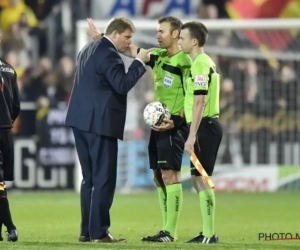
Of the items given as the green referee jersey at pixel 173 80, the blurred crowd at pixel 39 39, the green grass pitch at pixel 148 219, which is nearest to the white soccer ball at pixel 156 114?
the green referee jersey at pixel 173 80

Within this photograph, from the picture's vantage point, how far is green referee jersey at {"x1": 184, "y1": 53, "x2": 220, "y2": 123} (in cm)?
887

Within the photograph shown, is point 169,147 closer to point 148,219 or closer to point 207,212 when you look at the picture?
point 207,212

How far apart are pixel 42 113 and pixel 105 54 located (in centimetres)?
889

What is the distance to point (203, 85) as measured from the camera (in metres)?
8.86

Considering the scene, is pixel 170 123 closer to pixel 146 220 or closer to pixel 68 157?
pixel 146 220

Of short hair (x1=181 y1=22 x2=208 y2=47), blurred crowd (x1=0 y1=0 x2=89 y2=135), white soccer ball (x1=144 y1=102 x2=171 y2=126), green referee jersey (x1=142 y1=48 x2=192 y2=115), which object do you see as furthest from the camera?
blurred crowd (x1=0 y1=0 x2=89 y2=135)

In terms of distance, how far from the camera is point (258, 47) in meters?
17.8

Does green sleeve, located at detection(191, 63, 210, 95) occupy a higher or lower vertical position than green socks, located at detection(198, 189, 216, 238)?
higher

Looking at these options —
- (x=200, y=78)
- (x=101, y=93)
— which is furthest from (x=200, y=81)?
(x=101, y=93)

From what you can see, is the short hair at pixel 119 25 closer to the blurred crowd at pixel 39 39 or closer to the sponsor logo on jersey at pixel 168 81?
the sponsor logo on jersey at pixel 168 81

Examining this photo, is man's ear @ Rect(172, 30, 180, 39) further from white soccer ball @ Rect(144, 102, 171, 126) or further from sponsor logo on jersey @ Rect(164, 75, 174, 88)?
white soccer ball @ Rect(144, 102, 171, 126)

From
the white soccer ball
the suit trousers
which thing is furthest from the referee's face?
the suit trousers

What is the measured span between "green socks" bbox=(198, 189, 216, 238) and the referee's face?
1318 mm

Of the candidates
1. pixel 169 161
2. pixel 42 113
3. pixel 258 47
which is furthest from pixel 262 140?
pixel 169 161
